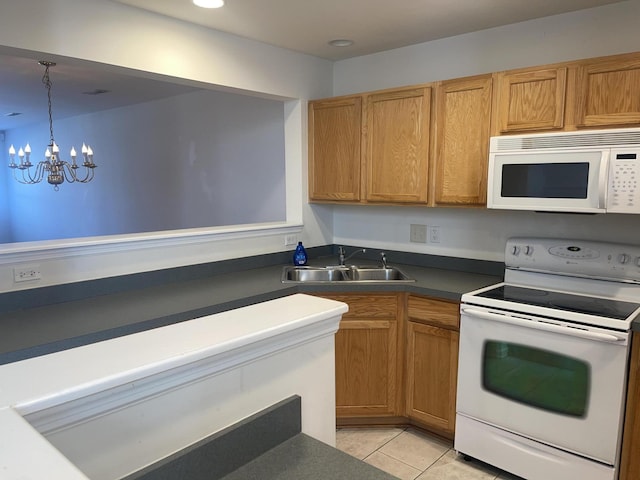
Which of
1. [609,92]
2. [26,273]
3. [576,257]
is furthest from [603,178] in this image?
[26,273]

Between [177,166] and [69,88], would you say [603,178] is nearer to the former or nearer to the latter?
[177,166]

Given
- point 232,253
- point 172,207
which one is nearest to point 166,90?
point 172,207


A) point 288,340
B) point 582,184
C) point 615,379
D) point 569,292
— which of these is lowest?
point 615,379

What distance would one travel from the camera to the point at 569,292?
243cm

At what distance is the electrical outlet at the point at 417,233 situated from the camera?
10.5 feet

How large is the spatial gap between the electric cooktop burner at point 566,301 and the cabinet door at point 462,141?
0.53 metres

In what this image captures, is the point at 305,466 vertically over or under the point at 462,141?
under

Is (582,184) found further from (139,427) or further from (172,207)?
(172,207)

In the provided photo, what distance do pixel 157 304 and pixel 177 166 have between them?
3.04 m

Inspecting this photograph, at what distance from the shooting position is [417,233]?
3.22 m

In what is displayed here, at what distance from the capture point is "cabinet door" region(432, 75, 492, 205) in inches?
99.6

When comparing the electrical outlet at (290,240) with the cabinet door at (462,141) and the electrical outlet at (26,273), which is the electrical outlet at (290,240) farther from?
the electrical outlet at (26,273)

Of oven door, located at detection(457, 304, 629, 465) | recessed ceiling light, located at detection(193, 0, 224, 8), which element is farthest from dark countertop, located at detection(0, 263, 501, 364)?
recessed ceiling light, located at detection(193, 0, 224, 8)

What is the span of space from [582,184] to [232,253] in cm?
204
